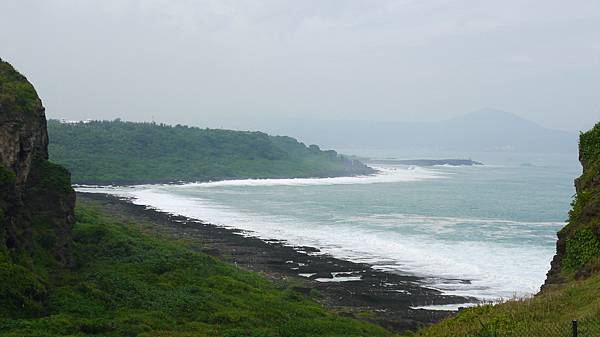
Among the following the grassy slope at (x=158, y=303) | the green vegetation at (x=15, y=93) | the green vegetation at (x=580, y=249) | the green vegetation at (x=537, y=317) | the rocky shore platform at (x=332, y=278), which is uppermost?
the green vegetation at (x=15, y=93)

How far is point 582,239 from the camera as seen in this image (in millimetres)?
21219

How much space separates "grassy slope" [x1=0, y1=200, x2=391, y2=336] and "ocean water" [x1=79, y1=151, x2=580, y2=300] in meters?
14.3

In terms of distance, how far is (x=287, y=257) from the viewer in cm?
4928

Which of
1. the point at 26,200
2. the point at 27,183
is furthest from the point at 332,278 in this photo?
the point at 27,183

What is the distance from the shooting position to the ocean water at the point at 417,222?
4581cm

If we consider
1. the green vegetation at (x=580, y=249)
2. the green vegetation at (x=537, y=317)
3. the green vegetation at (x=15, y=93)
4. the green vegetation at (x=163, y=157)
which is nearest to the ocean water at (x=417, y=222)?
the green vegetation at (x=580, y=249)

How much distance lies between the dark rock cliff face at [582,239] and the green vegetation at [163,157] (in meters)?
117

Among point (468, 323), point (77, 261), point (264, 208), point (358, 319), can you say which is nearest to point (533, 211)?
point (264, 208)

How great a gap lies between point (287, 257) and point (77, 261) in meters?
19.4

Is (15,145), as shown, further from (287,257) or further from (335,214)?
(335,214)

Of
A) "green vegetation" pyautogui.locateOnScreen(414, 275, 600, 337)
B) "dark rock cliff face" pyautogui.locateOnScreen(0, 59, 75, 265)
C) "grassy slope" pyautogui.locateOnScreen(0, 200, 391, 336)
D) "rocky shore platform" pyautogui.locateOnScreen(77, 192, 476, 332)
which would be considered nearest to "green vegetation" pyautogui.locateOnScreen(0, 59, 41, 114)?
"dark rock cliff face" pyautogui.locateOnScreen(0, 59, 75, 265)

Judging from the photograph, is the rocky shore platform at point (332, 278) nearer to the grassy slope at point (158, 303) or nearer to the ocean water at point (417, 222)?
the ocean water at point (417, 222)

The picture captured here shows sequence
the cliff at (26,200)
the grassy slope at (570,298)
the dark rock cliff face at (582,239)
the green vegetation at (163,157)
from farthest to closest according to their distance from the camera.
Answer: the green vegetation at (163,157) < the cliff at (26,200) < the dark rock cliff face at (582,239) < the grassy slope at (570,298)

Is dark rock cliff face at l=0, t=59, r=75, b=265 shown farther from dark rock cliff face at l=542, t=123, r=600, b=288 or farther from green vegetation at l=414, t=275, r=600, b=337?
dark rock cliff face at l=542, t=123, r=600, b=288
